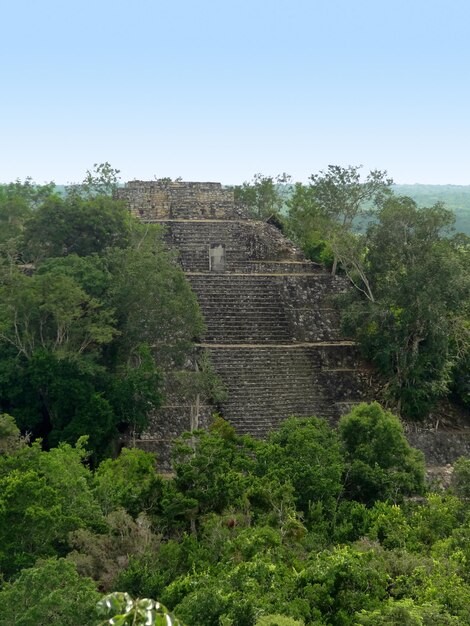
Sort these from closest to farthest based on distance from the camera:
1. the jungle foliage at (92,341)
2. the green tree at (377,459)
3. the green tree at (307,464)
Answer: the green tree at (307,464) < the green tree at (377,459) < the jungle foliage at (92,341)

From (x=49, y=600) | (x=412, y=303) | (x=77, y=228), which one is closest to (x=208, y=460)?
(x=49, y=600)

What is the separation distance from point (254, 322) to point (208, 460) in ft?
28.2

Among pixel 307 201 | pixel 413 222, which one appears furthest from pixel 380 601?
pixel 307 201

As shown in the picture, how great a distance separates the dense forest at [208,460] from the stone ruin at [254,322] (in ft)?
2.64

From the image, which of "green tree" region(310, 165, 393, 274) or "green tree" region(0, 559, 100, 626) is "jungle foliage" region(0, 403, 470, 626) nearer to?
"green tree" region(0, 559, 100, 626)

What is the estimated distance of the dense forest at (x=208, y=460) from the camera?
31.7ft

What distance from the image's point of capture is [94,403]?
1642cm

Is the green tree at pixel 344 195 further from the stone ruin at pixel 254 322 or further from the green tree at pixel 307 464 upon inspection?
the green tree at pixel 307 464

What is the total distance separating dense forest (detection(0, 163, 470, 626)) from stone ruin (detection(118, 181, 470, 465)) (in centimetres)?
80

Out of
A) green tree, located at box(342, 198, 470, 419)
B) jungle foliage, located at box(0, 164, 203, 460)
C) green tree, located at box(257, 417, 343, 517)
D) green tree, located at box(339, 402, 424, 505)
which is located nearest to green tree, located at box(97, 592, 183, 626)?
green tree, located at box(257, 417, 343, 517)

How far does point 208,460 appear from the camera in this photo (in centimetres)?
1279

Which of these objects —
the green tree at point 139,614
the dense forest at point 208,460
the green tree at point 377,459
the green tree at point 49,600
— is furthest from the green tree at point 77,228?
the green tree at point 139,614

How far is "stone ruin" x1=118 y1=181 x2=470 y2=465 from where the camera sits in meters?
18.6

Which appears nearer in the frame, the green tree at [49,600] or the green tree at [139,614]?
the green tree at [139,614]
